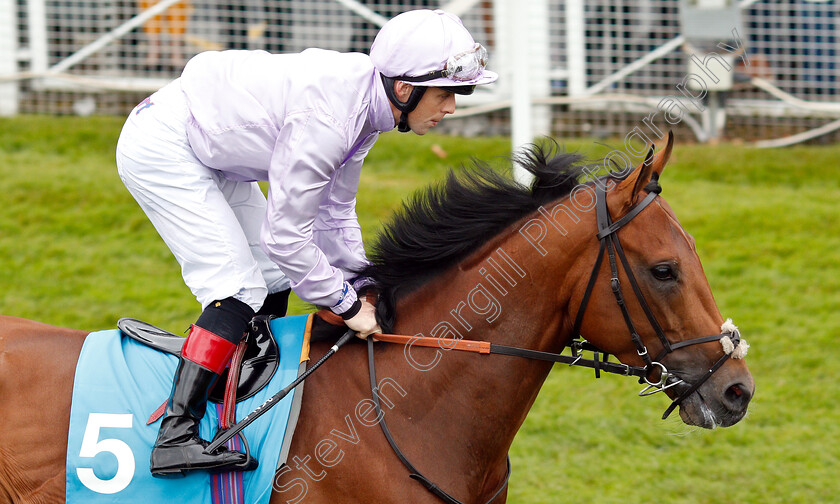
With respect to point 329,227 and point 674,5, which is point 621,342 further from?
point 674,5

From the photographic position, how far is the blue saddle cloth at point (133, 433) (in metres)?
2.42

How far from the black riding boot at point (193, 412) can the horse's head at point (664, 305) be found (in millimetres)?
1098

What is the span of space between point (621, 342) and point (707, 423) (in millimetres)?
337

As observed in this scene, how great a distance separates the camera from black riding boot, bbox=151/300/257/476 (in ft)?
7.76

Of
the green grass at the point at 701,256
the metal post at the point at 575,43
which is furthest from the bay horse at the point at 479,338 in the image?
the metal post at the point at 575,43

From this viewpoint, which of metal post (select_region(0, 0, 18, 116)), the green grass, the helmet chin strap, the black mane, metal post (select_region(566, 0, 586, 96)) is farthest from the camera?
metal post (select_region(0, 0, 18, 116))

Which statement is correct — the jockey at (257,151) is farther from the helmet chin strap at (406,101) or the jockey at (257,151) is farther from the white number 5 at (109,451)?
the white number 5 at (109,451)

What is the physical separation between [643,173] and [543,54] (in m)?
5.51

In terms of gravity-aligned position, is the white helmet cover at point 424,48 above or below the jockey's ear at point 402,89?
above

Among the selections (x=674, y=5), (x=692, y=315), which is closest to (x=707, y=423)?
(x=692, y=315)

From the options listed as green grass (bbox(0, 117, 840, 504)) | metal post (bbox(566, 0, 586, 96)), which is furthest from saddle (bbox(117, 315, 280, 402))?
metal post (bbox(566, 0, 586, 96))

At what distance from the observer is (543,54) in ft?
25.0

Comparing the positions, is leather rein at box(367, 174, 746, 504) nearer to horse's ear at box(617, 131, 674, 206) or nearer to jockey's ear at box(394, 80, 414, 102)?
horse's ear at box(617, 131, 674, 206)

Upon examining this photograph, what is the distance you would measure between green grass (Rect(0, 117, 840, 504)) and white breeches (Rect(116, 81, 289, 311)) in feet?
2.49
